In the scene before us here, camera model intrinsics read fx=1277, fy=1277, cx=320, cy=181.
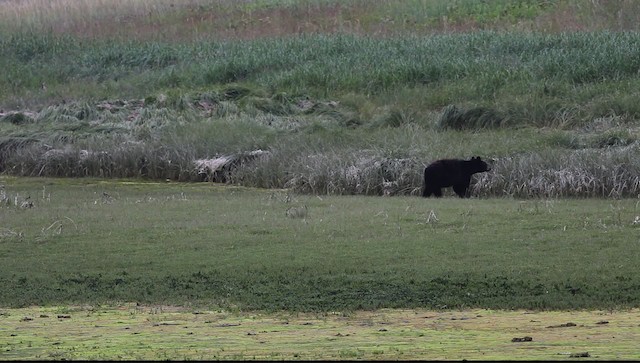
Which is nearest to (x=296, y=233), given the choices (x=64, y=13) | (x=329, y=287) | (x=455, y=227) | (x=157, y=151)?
(x=455, y=227)

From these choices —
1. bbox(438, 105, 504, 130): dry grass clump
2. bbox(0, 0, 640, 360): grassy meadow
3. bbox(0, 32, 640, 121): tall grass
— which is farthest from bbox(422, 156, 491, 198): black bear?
bbox(438, 105, 504, 130): dry grass clump

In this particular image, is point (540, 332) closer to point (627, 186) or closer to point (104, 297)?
point (104, 297)

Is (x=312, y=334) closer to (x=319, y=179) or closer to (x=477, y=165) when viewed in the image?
(x=477, y=165)

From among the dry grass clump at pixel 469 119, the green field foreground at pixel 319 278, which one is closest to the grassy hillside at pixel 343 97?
the dry grass clump at pixel 469 119

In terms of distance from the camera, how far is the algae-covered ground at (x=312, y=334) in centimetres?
892

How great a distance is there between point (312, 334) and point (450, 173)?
11.2 metres

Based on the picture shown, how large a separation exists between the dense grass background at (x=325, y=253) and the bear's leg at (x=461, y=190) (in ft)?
2.89

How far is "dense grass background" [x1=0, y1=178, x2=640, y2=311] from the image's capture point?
12961 mm

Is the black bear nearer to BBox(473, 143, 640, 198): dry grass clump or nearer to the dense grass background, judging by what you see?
BBox(473, 143, 640, 198): dry grass clump

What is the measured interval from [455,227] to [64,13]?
34.1m

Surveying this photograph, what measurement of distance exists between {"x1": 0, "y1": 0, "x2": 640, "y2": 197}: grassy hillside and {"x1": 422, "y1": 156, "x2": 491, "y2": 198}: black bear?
1.34 ft

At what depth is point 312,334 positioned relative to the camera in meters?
10.4

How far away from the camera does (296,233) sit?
656 inches

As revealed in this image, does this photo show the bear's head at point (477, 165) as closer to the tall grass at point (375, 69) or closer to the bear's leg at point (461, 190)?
the bear's leg at point (461, 190)
